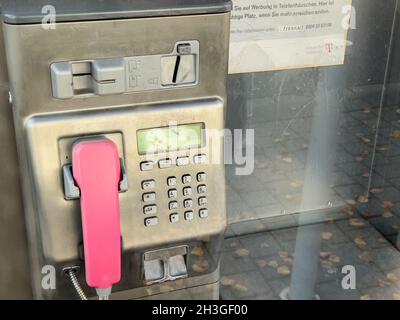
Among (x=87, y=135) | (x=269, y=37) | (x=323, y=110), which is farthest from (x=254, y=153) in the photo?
(x=87, y=135)

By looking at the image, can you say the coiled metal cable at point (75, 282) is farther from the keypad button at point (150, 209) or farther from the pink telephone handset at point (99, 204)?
the keypad button at point (150, 209)

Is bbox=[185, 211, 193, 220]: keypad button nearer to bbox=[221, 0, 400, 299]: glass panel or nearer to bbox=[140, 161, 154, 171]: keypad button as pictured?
bbox=[140, 161, 154, 171]: keypad button

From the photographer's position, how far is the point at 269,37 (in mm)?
2018

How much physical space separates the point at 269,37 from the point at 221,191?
1.14 metres

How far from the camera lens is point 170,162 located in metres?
0.95

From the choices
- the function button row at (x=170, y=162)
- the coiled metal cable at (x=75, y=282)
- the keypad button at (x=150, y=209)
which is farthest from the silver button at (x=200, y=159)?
the coiled metal cable at (x=75, y=282)

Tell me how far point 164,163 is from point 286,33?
123 cm

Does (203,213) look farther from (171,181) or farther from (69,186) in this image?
(69,186)

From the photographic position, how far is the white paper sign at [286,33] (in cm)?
196

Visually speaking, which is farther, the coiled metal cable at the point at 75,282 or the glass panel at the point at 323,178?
the glass panel at the point at 323,178

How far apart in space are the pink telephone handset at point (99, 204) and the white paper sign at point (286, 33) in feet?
3.82

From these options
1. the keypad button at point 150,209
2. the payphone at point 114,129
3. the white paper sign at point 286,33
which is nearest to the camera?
the payphone at point 114,129

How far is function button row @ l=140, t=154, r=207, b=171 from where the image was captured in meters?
0.93

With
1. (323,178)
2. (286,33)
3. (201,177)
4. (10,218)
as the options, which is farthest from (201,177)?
(323,178)
